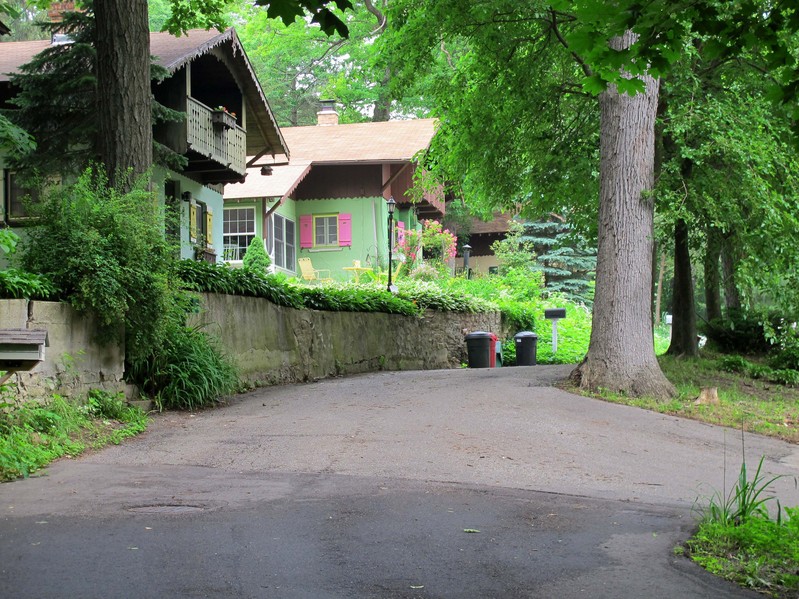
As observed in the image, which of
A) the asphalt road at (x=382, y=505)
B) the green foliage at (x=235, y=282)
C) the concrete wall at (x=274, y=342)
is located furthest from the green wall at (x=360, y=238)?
the asphalt road at (x=382, y=505)

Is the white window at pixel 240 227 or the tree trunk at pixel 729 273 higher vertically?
the white window at pixel 240 227

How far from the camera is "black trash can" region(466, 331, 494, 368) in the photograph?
998 inches

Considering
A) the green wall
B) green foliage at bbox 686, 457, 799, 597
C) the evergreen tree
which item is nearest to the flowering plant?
the green wall

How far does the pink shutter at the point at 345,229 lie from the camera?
36.8 metres

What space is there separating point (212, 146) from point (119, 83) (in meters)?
11.0

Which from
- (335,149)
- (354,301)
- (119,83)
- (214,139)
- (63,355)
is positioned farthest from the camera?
(335,149)

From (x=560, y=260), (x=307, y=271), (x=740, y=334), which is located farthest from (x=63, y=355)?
(x=560, y=260)

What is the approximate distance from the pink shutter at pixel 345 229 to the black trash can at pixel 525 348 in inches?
453

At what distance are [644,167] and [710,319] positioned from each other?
9698 mm

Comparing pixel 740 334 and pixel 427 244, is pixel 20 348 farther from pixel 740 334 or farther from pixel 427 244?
pixel 427 244

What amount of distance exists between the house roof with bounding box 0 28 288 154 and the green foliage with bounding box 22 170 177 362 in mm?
9390

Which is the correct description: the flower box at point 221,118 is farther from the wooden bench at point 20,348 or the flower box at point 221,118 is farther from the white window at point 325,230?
the wooden bench at point 20,348

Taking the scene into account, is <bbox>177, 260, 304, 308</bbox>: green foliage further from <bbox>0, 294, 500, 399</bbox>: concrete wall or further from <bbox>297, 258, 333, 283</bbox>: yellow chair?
<bbox>297, 258, 333, 283</bbox>: yellow chair

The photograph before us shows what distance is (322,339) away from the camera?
60.9 feet
